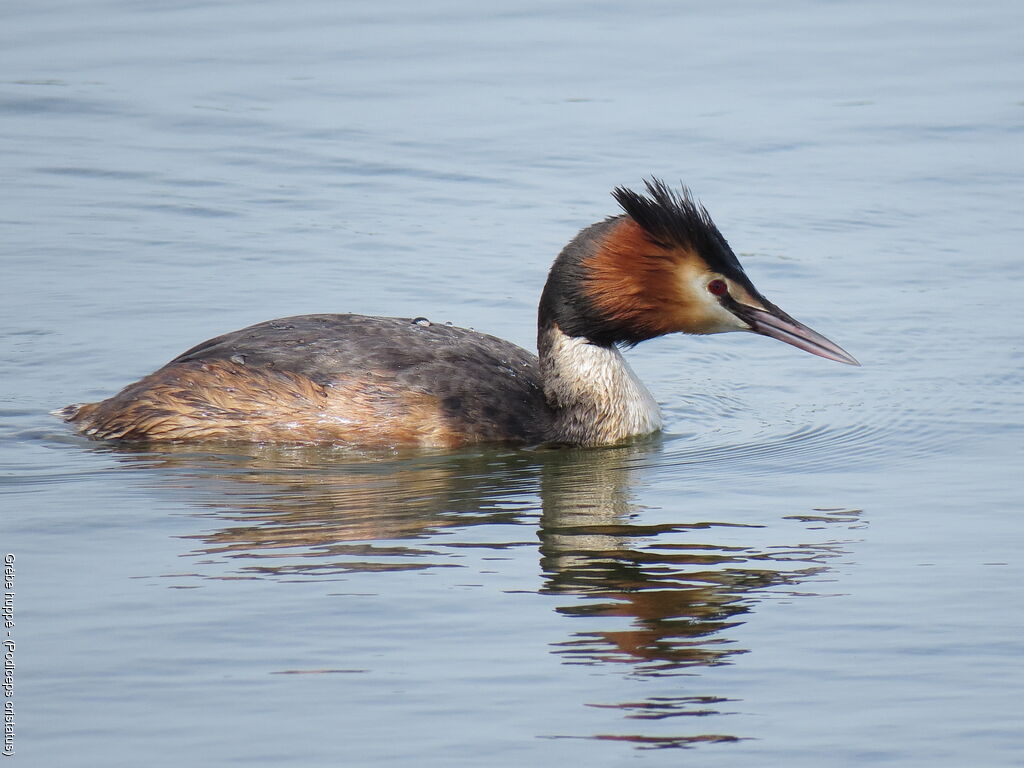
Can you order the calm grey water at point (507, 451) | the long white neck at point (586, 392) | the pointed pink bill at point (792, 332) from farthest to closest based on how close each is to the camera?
the long white neck at point (586, 392), the pointed pink bill at point (792, 332), the calm grey water at point (507, 451)

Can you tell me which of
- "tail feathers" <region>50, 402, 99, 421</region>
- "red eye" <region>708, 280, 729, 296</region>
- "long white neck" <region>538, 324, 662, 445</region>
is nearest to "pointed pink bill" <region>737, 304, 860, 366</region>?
"red eye" <region>708, 280, 729, 296</region>

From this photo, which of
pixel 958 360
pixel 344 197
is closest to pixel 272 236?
pixel 344 197

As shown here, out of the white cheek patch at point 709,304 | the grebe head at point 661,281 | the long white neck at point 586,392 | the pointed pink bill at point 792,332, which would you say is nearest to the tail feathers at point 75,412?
the long white neck at point 586,392

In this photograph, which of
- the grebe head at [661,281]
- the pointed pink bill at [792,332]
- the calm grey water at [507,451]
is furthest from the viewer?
the grebe head at [661,281]

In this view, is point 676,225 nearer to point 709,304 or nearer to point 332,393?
point 709,304

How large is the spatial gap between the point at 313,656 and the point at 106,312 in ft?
19.5

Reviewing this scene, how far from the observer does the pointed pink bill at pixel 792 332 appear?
9.43 metres

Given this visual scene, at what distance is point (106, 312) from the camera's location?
11.9 m

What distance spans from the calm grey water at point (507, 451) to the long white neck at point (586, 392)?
20 cm

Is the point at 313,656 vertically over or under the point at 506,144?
under

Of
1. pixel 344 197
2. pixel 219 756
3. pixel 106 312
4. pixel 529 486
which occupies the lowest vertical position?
pixel 219 756

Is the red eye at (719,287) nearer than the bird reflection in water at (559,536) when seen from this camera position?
No

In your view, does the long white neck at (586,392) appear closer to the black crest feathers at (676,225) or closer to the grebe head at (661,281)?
the grebe head at (661,281)

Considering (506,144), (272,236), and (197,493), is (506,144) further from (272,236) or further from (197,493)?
(197,493)
